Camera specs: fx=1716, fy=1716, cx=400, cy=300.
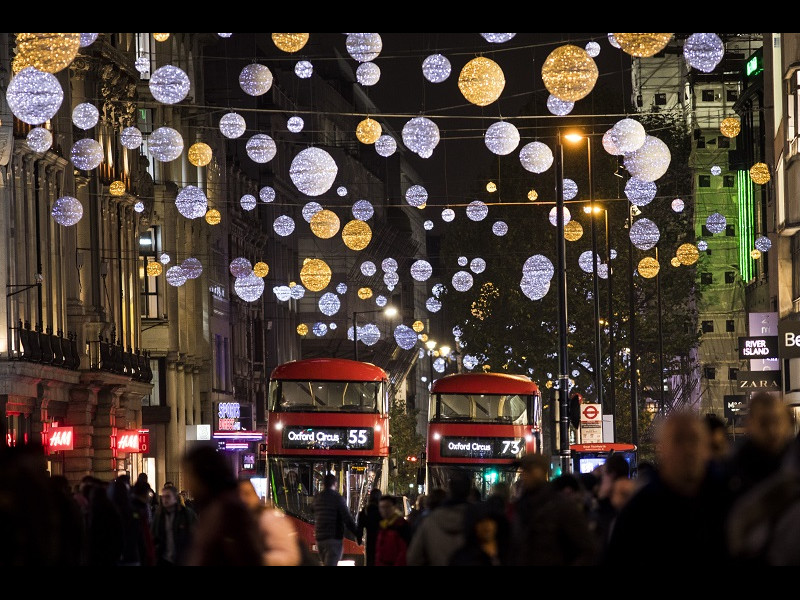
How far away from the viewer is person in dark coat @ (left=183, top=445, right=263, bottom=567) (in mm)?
7723

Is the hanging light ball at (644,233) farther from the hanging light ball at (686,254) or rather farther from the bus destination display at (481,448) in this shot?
the bus destination display at (481,448)

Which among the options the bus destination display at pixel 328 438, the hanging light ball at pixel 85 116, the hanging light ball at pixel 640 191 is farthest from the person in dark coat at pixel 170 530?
the hanging light ball at pixel 640 191

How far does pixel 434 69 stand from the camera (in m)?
26.0

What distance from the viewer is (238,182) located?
263 ft

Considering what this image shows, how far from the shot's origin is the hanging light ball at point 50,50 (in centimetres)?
1967

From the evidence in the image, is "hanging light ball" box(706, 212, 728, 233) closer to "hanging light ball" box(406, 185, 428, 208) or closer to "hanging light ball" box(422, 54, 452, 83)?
"hanging light ball" box(406, 185, 428, 208)

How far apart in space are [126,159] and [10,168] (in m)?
14.8

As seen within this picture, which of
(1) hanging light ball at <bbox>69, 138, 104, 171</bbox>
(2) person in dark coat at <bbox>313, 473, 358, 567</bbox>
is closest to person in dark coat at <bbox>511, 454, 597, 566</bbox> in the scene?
(2) person in dark coat at <bbox>313, 473, 358, 567</bbox>

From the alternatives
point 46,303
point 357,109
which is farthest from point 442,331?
point 46,303

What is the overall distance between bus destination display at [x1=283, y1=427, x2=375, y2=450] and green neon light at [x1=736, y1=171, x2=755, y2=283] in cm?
3958

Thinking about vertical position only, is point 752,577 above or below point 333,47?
below

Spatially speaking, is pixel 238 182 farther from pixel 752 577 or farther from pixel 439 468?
pixel 752 577

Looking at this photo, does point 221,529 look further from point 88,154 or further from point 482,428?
point 482,428

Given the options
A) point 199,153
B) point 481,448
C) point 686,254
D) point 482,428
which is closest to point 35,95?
point 199,153
